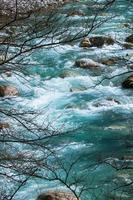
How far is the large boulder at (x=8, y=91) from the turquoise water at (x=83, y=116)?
0.81 feet

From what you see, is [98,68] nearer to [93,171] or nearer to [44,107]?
[44,107]

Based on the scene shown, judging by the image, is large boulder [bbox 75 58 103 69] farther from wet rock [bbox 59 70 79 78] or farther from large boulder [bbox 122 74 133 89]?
large boulder [bbox 122 74 133 89]

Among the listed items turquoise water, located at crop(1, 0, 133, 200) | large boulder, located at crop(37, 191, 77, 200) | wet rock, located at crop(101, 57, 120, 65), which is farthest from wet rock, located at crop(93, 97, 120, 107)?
large boulder, located at crop(37, 191, 77, 200)

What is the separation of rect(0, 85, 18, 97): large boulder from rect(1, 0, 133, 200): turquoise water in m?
0.25

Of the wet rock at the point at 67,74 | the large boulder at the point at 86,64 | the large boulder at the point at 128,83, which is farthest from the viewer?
the large boulder at the point at 86,64

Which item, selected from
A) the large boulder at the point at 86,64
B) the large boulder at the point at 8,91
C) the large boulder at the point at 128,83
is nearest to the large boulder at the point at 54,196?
the large boulder at the point at 8,91

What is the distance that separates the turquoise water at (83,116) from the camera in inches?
316

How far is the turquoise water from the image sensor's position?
26.3 feet

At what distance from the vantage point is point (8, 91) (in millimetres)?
12719

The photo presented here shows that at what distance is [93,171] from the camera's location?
851cm

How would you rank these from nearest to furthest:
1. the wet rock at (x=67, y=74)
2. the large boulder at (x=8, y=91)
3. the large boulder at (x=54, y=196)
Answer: the large boulder at (x=54, y=196)
the large boulder at (x=8, y=91)
the wet rock at (x=67, y=74)

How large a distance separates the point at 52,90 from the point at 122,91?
168 cm

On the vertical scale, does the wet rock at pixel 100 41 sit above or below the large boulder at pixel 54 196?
below

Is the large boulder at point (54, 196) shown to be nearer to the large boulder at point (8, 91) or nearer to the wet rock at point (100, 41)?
the large boulder at point (8, 91)
